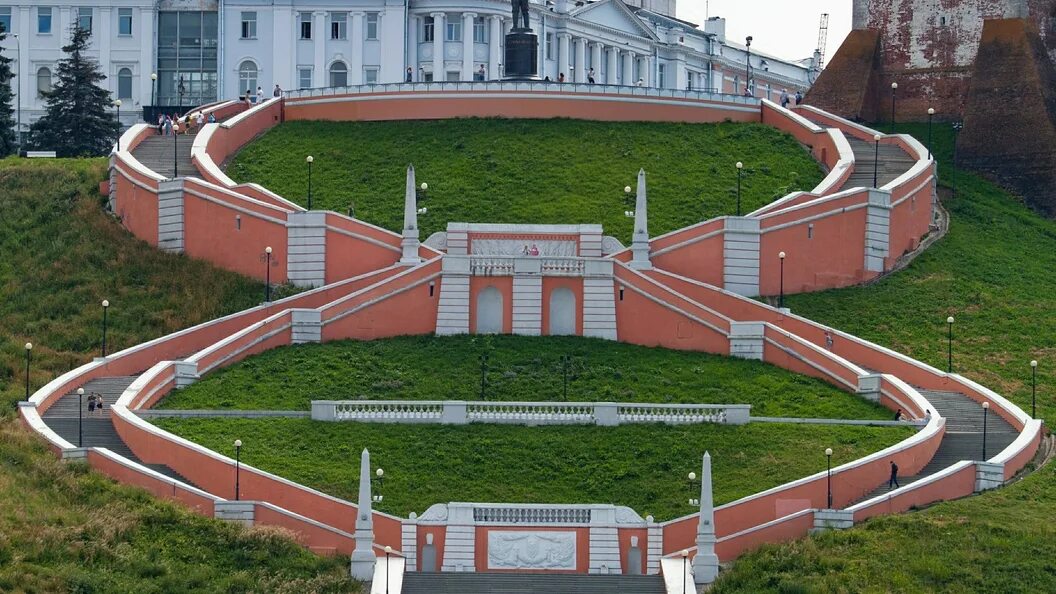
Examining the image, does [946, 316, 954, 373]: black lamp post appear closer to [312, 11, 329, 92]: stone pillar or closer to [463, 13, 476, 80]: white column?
[463, 13, 476, 80]: white column

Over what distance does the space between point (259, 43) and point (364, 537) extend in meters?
50.6

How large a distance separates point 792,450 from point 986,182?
3013 cm

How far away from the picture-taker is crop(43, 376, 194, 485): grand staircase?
60.7m

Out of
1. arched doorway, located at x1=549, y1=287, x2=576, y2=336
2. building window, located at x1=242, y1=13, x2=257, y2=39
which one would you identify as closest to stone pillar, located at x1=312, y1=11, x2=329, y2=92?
building window, located at x1=242, y1=13, x2=257, y2=39

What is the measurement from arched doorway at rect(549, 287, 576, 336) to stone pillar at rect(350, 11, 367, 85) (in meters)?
32.4

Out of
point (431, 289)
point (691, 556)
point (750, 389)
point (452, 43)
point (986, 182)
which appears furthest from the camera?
point (452, 43)

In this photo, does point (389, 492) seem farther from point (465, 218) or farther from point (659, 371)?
point (465, 218)

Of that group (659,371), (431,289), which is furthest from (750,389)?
(431,289)

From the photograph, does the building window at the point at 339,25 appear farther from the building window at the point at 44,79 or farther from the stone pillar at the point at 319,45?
the building window at the point at 44,79

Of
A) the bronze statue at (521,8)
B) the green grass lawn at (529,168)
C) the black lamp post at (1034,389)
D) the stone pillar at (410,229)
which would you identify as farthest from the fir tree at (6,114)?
the black lamp post at (1034,389)

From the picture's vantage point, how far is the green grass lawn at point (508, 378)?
64938 millimetres

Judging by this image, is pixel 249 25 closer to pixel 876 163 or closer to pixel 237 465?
pixel 876 163

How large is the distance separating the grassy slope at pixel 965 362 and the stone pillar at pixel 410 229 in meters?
9.95

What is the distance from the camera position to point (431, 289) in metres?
71.0
